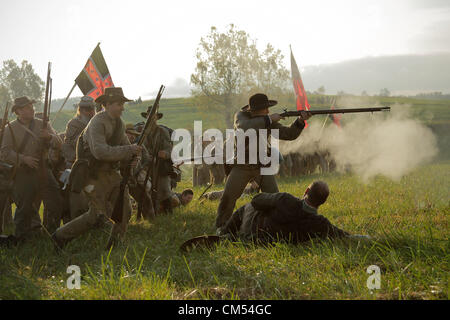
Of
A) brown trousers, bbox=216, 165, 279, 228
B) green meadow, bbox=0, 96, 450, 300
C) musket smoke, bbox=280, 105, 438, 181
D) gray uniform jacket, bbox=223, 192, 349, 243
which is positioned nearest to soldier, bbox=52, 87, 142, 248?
green meadow, bbox=0, 96, 450, 300

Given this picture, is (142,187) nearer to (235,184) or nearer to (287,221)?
(235,184)

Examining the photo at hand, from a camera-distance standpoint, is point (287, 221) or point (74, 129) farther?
point (74, 129)

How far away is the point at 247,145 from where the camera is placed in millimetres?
6234

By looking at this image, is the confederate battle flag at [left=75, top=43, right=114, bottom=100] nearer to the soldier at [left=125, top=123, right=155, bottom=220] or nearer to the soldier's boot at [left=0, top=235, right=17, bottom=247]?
the soldier at [left=125, top=123, right=155, bottom=220]

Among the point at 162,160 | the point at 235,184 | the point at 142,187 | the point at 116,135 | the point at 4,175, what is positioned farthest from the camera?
the point at 162,160

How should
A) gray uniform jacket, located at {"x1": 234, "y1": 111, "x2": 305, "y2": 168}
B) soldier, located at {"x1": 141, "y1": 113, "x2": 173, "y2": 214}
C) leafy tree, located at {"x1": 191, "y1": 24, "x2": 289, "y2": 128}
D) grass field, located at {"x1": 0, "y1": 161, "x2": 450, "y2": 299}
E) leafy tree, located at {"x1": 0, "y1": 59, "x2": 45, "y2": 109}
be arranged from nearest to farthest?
1. grass field, located at {"x1": 0, "y1": 161, "x2": 450, "y2": 299}
2. gray uniform jacket, located at {"x1": 234, "y1": 111, "x2": 305, "y2": 168}
3. soldier, located at {"x1": 141, "y1": 113, "x2": 173, "y2": 214}
4. leafy tree, located at {"x1": 191, "y1": 24, "x2": 289, "y2": 128}
5. leafy tree, located at {"x1": 0, "y1": 59, "x2": 45, "y2": 109}

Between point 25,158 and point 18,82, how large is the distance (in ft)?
251

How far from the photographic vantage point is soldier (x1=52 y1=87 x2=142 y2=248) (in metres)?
5.50

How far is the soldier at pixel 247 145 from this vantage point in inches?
242

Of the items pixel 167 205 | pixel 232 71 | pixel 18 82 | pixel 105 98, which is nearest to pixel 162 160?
pixel 167 205

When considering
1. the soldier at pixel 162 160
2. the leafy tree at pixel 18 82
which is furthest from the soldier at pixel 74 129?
the leafy tree at pixel 18 82

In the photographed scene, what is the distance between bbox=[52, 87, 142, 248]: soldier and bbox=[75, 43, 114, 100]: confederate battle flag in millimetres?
4699

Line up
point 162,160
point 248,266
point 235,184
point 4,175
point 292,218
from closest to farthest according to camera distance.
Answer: point 248,266
point 292,218
point 235,184
point 4,175
point 162,160

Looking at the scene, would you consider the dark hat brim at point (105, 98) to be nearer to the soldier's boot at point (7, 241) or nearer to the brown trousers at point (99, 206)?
the brown trousers at point (99, 206)
